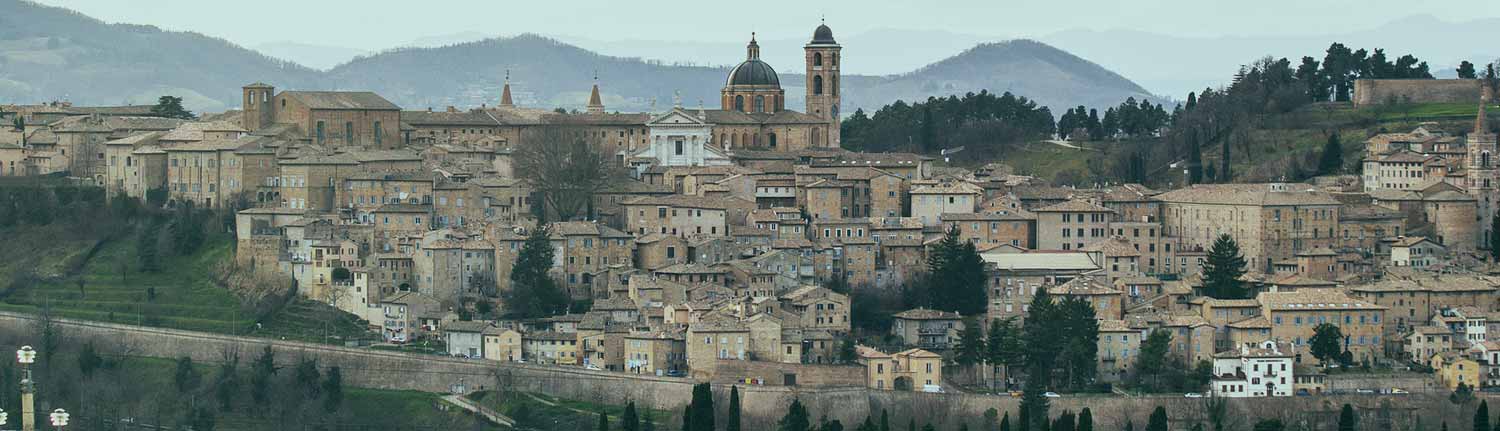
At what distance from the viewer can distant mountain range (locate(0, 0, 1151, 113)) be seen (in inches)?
6777

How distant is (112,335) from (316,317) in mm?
4447

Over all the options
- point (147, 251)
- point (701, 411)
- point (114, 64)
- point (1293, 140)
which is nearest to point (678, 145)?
point (147, 251)

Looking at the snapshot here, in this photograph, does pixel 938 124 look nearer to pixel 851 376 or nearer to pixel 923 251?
pixel 923 251

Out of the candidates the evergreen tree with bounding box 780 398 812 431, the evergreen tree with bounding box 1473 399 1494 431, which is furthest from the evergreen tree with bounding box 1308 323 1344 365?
the evergreen tree with bounding box 780 398 812 431

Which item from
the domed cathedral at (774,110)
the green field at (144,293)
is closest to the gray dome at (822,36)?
the domed cathedral at (774,110)

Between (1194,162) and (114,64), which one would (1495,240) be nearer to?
(1194,162)

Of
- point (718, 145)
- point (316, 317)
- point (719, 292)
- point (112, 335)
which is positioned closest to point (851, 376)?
point (719, 292)

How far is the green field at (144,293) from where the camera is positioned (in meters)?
55.7

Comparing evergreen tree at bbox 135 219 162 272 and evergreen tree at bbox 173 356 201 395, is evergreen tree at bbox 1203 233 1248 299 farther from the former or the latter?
evergreen tree at bbox 135 219 162 272

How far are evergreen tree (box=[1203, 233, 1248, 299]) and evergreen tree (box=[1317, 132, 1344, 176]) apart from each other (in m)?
12.5

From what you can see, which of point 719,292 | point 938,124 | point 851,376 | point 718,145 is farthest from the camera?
point 938,124

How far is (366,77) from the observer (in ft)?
625

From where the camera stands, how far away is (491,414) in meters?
50.3

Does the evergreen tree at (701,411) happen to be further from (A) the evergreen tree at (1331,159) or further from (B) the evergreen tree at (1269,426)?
(A) the evergreen tree at (1331,159)
